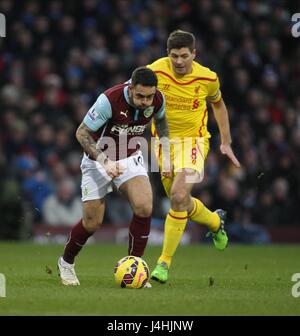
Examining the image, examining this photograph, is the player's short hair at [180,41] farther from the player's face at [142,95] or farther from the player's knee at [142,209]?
the player's knee at [142,209]

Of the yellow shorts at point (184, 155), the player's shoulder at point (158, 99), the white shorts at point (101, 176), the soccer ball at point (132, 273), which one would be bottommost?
the soccer ball at point (132, 273)

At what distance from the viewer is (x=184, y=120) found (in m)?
10.5

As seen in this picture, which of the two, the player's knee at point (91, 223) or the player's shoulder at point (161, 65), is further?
the player's shoulder at point (161, 65)

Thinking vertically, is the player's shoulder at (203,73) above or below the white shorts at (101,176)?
above

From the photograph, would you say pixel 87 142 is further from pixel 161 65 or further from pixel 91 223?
pixel 161 65

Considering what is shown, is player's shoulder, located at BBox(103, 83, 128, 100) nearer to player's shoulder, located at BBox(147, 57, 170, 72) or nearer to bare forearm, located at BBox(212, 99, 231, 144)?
player's shoulder, located at BBox(147, 57, 170, 72)

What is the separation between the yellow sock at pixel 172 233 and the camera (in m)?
9.75

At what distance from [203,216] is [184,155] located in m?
0.85

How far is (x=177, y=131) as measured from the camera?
1052 centimetres

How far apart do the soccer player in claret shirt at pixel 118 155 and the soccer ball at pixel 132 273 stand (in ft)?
0.79

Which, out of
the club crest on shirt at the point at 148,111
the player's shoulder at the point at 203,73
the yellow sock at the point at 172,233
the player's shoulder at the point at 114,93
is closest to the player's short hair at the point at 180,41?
the player's shoulder at the point at 203,73

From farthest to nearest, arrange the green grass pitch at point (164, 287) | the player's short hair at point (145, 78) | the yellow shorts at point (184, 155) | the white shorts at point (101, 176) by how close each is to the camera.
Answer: the yellow shorts at point (184, 155) → the white shorts at point (101, 176) → the player's short hair at point (145, 78) → the green grass pitch at point (164, 287)

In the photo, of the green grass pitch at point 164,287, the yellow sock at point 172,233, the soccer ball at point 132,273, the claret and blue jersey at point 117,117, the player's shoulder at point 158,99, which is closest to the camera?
the green grass pitch at point 164,287
